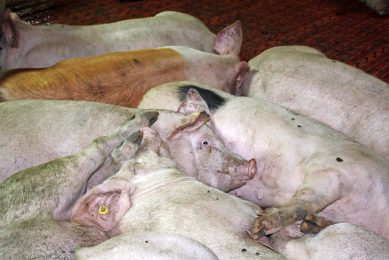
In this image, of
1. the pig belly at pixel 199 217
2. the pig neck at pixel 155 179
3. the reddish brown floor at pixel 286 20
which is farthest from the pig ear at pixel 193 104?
the reddish brown floor at pixel 286 20

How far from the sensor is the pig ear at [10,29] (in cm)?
448

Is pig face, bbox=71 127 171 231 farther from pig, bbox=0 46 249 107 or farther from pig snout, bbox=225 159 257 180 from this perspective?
pig, bbox=0 46 249 107

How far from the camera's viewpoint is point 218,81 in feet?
13.2

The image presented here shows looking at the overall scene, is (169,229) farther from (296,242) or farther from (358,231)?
(358,231)

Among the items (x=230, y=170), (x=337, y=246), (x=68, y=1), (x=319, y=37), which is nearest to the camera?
(x=337, y=246)

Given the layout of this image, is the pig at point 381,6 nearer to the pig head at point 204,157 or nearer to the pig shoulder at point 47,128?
the pig head at point 204,157

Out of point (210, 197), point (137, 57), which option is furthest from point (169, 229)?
point (137, 57)

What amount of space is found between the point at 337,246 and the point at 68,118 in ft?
4.99

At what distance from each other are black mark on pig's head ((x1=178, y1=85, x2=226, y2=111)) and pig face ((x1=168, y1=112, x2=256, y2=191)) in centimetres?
25

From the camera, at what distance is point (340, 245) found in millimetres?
2412

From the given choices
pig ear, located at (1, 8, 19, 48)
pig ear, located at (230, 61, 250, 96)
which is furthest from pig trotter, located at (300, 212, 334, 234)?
pig ear, located at (1, 8, 19, 48)

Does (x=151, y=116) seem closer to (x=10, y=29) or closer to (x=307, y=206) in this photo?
(x=307, y=206)

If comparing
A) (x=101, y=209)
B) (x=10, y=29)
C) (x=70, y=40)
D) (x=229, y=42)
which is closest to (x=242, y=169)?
(x=101, y=209)

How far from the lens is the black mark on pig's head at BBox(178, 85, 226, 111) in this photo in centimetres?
346
